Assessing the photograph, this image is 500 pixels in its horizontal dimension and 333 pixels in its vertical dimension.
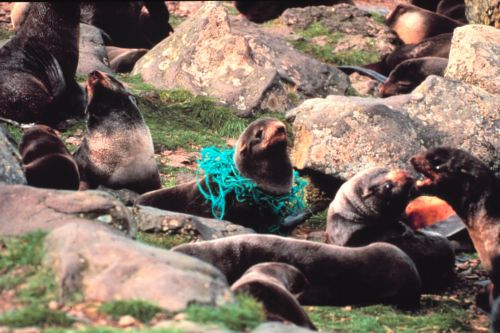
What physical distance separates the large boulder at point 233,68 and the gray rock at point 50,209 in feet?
21.8

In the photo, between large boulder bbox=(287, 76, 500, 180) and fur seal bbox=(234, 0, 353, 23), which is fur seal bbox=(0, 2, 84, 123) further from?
fur seal bbox=(234, 0, 353, 23)

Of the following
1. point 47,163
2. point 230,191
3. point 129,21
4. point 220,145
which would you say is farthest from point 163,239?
point 129,21

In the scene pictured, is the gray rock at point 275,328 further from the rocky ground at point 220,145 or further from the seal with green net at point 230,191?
the seal with green net at point 230,191

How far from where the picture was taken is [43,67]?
12.5 metres

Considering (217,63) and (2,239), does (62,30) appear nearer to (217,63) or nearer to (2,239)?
(217,63)

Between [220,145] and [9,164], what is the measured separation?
15.5ft

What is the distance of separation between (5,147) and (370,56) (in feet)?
35.2

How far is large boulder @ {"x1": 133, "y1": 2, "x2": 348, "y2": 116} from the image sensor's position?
12.9 meters

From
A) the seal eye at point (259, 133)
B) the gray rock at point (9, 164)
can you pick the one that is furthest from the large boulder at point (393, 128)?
the gray rock at point (9, 164)

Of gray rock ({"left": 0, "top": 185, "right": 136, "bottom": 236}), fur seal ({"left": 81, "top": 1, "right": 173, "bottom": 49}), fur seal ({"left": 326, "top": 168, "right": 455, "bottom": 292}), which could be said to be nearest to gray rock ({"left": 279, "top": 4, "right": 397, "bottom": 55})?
fur seal ({"left": 81, "top": 1, "right": 173, "bottom": 49})

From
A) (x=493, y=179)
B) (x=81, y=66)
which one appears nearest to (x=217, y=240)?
(x=493, y=179)

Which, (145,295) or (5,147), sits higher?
(145,295)

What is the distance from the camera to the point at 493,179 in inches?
315

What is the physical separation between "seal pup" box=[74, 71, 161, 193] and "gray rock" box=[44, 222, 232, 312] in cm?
436
